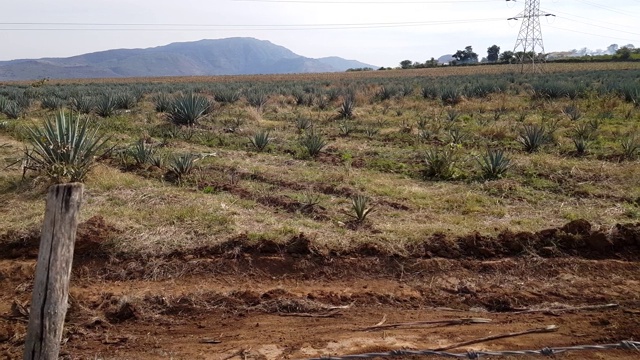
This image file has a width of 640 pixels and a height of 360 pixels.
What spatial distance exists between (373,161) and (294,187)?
7.78 ft

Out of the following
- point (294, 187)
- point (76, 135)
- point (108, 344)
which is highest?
point (76, 135)

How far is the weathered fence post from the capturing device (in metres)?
3.30

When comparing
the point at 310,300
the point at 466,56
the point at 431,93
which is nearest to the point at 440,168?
the point at 310,300

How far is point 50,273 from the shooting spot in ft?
10.9

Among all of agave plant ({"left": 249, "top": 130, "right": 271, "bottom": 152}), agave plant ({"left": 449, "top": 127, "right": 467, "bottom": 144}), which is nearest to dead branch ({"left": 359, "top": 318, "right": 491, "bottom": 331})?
agave plant ({"left": 449, "top": 127, "right": 467, "bottom": 144})

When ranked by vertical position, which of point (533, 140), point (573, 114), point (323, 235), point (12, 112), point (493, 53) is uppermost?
point (493, 53)

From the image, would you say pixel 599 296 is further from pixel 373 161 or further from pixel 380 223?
pixel 373 161

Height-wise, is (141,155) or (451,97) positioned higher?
(451,97)

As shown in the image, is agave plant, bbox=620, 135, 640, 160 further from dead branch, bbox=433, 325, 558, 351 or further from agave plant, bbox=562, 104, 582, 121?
dead branch, bbox=433, 325, 558, 351

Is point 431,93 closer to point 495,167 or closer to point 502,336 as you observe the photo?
point 495,167

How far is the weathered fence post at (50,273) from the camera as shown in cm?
330

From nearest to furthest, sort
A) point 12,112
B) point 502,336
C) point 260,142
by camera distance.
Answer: point 502,336, point 260,142, point 12,112

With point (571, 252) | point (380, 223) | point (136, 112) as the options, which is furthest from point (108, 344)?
point (136, 112)

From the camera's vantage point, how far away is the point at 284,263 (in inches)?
212
